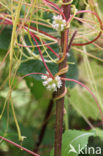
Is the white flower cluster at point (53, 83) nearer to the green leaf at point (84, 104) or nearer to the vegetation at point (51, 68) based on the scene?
the vegetation at point (51, 68)

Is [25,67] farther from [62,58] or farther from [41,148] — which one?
[41,148]

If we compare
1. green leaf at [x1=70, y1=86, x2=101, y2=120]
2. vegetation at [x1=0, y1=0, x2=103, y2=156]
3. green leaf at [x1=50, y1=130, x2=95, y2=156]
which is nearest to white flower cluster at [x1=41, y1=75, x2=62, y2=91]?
vegetation at [x1=0, y1=0, x2=103, y2=156]

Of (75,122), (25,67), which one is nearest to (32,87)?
(25,67)

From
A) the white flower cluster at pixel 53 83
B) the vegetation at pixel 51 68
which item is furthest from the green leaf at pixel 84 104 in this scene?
the white flower cluster at pixel 53 83

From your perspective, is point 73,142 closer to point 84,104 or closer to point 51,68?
point 51,68

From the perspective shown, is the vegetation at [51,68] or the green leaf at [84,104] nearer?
the vegetation at [51,68]

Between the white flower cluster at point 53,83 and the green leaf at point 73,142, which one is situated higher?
the white flower cluster at point 53,83

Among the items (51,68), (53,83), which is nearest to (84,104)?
(51,68)

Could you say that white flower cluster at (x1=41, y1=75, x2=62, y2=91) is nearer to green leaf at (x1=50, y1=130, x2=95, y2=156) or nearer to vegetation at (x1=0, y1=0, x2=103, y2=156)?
vegetation at (x1=0, y1=0, x2=103, y2=156)
